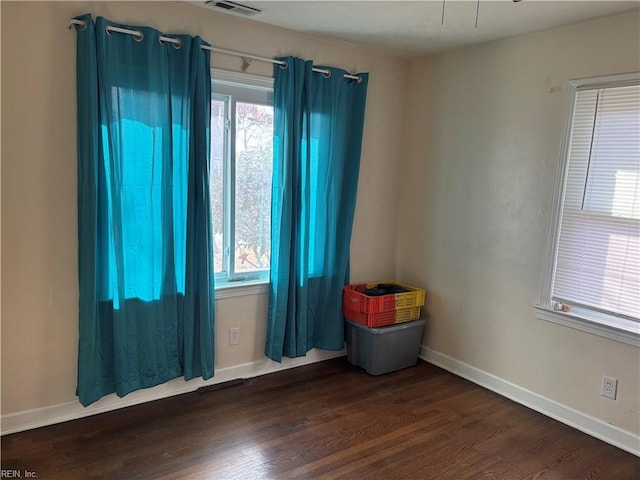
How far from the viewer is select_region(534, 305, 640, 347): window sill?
252 cm

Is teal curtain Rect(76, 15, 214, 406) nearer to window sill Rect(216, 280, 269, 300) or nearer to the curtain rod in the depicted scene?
the curtain rod

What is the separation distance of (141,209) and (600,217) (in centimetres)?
260

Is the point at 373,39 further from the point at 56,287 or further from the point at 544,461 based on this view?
the point at 544,461

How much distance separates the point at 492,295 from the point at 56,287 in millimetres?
2722

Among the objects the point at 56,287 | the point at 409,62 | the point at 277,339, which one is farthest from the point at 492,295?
the point at 56,287

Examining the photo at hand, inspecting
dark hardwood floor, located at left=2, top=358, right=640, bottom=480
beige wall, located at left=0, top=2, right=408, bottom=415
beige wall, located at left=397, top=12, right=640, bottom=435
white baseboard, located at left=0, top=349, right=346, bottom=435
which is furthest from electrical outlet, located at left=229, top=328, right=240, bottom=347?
beige wall, located at left=397, top=12, right=640, bottom=435

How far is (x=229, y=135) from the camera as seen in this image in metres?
2.95

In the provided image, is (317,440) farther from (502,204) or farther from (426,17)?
(426,17)

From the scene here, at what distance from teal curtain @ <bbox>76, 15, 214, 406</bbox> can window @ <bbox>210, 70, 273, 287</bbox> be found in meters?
0.22

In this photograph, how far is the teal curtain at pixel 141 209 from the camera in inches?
94.0

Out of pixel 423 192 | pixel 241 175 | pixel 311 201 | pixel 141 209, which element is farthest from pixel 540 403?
pixel 141 209

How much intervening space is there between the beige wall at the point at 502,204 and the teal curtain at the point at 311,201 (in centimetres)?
62

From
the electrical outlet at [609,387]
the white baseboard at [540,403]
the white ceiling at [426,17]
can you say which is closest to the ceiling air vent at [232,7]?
the white ceiling at [426,17]

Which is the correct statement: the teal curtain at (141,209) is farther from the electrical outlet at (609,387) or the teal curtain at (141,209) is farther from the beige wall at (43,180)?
the electrical outlet at (609,387)
